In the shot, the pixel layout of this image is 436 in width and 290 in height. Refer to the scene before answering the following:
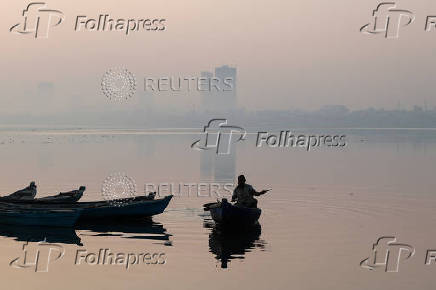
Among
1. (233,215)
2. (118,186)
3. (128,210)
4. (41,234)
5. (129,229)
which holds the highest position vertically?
(118,186)

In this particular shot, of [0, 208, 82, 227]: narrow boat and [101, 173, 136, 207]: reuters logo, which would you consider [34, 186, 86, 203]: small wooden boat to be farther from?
[101, 173, 136, 207]: reuters logo

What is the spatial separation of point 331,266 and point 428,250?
192 inches

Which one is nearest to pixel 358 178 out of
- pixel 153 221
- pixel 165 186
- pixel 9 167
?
pixel 165 186

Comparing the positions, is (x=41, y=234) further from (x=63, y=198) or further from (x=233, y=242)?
(x=233, y=242)

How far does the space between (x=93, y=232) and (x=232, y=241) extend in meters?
6.03

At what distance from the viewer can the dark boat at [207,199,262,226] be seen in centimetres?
2972

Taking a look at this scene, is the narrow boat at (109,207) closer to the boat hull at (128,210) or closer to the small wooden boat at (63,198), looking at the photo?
the boat hull at (128,210)

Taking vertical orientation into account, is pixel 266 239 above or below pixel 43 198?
below

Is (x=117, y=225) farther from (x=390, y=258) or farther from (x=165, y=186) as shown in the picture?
(x=165, y=186)

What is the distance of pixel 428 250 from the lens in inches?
1051

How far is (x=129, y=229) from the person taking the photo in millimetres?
31250

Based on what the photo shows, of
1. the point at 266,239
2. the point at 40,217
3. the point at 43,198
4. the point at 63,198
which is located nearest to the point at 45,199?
the point at 43,198

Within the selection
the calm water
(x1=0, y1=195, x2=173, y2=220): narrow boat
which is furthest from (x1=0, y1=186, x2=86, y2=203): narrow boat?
the calm water

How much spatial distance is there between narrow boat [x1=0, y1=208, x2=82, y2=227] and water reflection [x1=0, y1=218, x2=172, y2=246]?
0.22 metres
